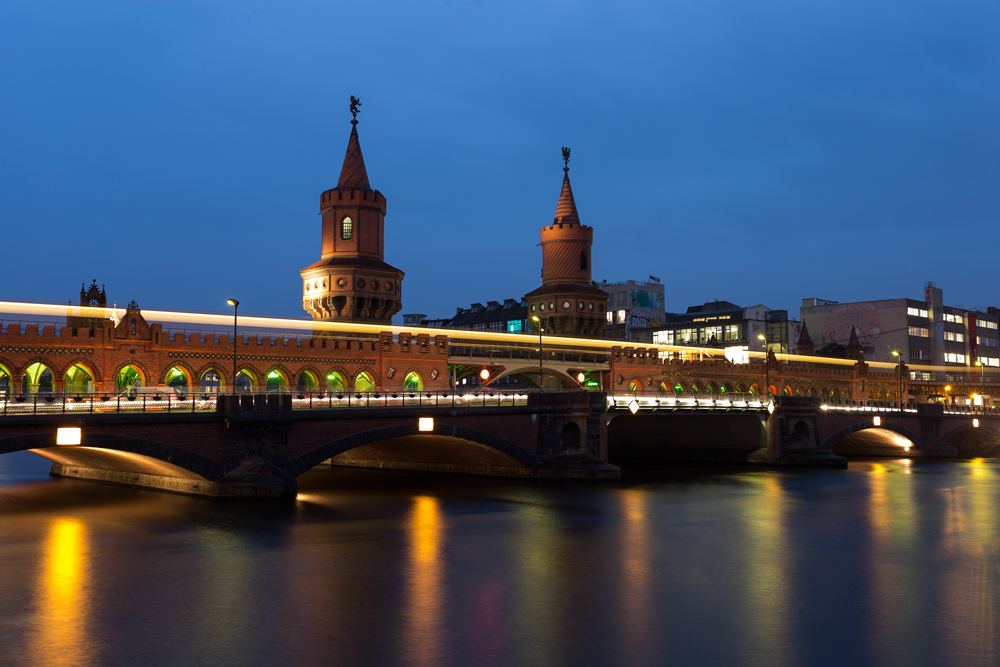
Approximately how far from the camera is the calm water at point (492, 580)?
17953 mm

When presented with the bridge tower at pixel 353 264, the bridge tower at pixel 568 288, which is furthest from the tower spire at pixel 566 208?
the bridge tower at pixel 353 264

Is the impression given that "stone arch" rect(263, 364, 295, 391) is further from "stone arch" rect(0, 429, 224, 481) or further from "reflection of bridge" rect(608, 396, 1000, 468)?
"stone arch" rect(0, 429, 224, 481)

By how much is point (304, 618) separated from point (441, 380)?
51.2 meters

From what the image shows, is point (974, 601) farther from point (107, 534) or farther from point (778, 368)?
point (778, 368)

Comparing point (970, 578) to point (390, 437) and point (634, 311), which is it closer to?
point (390, 437)

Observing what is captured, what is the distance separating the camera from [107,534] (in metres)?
30.5

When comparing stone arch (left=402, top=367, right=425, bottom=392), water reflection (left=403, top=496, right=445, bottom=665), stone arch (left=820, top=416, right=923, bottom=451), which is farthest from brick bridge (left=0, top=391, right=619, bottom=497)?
stone arch (left=820, top=416, right=923, bottom=451)

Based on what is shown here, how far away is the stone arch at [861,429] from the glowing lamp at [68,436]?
54554 millimetres

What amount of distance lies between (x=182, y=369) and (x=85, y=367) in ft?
19.4

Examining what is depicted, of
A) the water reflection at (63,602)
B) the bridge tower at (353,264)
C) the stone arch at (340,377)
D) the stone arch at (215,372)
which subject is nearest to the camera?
the water reflection at (63,602)

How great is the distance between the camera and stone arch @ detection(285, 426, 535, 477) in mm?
39406

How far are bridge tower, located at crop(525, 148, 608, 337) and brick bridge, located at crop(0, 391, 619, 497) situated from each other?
42.2 meters

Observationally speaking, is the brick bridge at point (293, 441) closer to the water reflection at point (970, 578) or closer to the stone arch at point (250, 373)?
the stone arch at point (250, 373)

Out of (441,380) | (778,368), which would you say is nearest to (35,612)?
(441,380)
